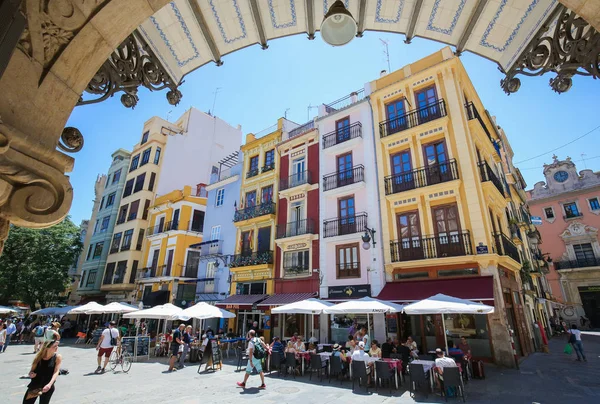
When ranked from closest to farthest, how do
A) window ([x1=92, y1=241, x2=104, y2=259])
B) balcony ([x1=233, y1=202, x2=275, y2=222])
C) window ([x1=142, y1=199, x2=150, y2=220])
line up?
balcony ([x1=233, y1=202, x2=275, y2=222]) < window ([x1=142, y1=199, x2=150, y2=220]) < window ([x1=92, y1=241, x2=104, y2=259])

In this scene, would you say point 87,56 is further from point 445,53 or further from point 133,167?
point 133,167

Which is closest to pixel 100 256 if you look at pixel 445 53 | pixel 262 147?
pixel 262 147

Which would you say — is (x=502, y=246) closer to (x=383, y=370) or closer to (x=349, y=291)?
(x=349, y=291)

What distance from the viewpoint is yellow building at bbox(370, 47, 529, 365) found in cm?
1363

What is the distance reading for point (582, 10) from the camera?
Answer: 2.23 meters

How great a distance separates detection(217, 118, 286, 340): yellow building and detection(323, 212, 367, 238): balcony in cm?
450

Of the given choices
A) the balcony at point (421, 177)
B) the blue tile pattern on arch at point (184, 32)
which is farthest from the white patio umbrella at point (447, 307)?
the blue tile pattern on arch at point (184, 32)

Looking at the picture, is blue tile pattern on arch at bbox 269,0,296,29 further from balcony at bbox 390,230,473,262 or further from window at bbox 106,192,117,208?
window at bbox 106,192,117,208

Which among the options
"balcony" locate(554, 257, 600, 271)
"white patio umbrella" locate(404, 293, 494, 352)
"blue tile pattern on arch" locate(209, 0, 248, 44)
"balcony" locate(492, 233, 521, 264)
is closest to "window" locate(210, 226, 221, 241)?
"white patio umbrella" locate(404, 293, 494, 352)

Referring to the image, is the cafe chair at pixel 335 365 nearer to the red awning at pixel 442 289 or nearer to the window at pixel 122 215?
the red awning at pixel 442 289

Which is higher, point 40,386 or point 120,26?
point 120,26

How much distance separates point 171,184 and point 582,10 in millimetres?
34472

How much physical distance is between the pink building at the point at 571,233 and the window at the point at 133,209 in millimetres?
43989

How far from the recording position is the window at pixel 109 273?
100 feet
